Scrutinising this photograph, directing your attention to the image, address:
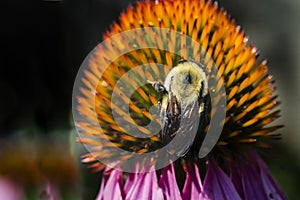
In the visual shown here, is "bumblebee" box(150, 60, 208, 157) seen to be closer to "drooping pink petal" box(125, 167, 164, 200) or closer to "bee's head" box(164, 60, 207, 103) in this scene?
"bee's head" box(164, 60, 207, 103)

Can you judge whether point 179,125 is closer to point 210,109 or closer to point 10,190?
point 210,109

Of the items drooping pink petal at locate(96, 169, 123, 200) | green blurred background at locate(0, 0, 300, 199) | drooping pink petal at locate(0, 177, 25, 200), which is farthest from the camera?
drooping pink petal at locate(0, 177, 25, 200)

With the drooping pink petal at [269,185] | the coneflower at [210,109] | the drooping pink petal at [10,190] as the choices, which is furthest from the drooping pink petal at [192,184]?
the drooping pink petal at [10,190]

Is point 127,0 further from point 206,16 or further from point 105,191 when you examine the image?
point 105,191

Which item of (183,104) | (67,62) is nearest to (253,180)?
(183,104)

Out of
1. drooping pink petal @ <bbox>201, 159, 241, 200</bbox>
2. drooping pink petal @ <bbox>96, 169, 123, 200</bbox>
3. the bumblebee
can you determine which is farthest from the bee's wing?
drooping pink petal @ <bbox>96, 169, 123, 200</bbox>

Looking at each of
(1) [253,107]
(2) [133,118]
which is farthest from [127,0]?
(1) [253,107]

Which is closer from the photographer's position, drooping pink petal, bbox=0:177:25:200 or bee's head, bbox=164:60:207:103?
bee's head, bbox=164:60:207:103
